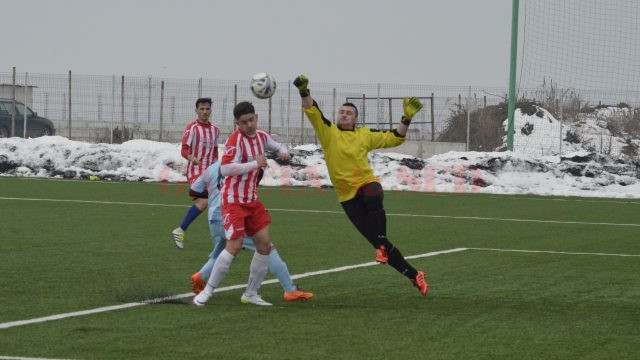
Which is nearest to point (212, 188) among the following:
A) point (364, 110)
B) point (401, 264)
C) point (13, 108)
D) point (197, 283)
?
point (197, 283)

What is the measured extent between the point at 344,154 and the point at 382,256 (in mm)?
1003

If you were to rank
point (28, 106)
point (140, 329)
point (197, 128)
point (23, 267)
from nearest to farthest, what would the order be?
point (140, 329) → point (23, 267) → point (197, 128) → point (28, 106)

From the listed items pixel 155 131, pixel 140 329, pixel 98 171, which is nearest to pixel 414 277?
pixel 140 329

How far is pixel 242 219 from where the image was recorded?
35.1 ft

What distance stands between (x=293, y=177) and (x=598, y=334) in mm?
23274

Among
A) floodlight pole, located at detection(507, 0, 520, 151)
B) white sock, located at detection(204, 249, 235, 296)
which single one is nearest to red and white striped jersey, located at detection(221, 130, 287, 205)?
white sock, located at detection(204, 249, 235, 296)

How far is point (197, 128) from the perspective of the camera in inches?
675

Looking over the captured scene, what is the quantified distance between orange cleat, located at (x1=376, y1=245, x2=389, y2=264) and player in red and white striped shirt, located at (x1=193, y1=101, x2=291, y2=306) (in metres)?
1.08

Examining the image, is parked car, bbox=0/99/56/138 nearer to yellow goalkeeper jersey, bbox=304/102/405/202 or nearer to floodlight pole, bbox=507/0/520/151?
floodlight pole, bbox=507/0/520/151

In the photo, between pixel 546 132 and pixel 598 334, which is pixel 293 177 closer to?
pixel 546 132

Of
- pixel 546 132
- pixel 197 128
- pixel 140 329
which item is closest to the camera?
pixel 140 329

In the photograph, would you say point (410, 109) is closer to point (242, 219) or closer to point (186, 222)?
point (242, 219)

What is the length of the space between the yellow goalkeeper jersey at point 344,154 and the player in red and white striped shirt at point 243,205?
0.82 m

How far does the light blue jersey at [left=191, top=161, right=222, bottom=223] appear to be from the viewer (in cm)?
1205
